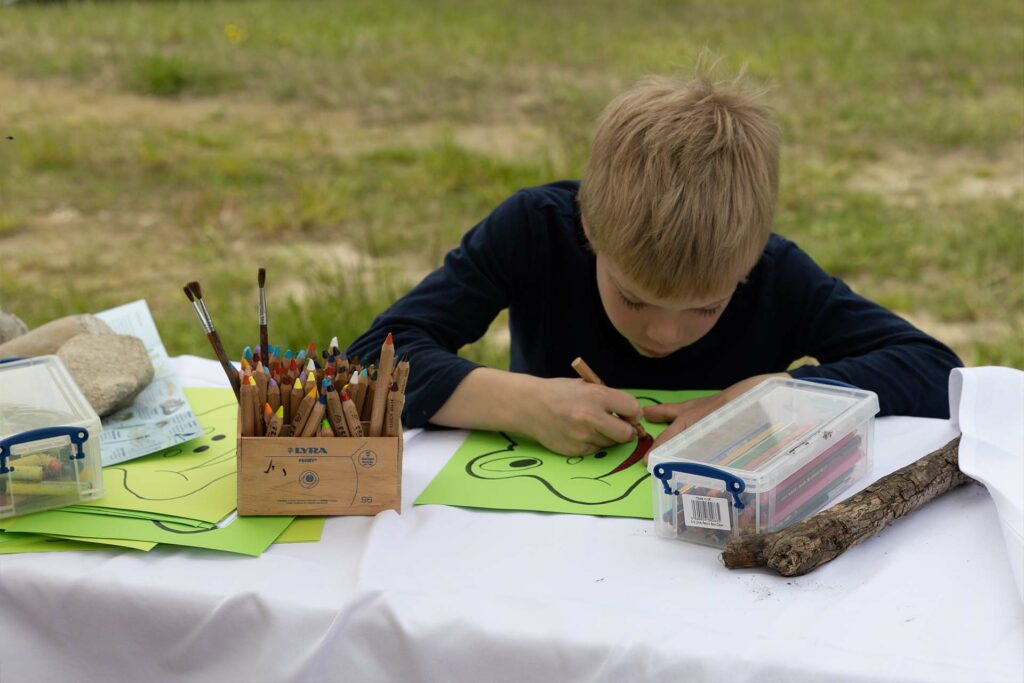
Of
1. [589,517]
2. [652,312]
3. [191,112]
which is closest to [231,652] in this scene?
[589,517]

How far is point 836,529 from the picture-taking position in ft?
3.49

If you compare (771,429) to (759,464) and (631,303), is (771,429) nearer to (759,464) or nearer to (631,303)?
(759,464)

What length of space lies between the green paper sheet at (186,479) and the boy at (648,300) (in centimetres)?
26

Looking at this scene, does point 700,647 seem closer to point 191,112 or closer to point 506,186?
point 506,186

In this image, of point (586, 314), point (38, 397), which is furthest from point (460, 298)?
point (38, 397)

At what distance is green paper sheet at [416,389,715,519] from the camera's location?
4.02ft

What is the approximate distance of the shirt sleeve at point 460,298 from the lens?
1622 mm

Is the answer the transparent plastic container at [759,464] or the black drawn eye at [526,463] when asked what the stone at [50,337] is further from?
the transparent plastic container at [759,464]

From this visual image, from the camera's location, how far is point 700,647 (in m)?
0.94

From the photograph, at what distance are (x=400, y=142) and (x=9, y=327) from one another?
380 cm

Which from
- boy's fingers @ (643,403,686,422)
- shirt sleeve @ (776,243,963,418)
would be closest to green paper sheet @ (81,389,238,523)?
boy's fingers @ (643,403,686,422)

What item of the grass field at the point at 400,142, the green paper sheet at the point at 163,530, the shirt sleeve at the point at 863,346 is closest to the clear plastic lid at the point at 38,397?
the green paper sheet at the point at 163,530

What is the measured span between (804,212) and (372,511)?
356 cm

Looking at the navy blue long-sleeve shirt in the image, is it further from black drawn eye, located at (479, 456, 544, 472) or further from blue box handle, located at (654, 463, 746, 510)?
blue box handle, located at (654, 463, 746, 510)
